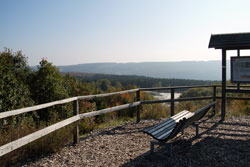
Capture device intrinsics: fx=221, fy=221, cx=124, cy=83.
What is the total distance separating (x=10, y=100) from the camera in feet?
19.8

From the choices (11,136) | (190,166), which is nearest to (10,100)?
(11,136)

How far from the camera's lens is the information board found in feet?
21.3

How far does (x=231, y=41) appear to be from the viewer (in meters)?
6.61

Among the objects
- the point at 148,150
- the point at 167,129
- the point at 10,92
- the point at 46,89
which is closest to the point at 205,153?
the point at 167,129

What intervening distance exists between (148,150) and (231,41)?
4.23 metres

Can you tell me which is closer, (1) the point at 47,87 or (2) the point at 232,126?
(2) the point at 232,126

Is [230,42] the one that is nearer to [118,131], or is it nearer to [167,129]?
[167,129]

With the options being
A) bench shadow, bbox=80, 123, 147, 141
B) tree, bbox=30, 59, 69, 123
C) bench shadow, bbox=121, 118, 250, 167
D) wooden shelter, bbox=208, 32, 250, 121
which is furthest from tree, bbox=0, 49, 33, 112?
wooden shelter, bbox=208, 32, 250, 121

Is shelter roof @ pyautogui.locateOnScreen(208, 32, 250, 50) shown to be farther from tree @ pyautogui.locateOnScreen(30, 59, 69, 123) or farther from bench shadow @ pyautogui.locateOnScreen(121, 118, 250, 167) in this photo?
tree @ pyautogui.locateOnScreen(30, 59, 69, 123)

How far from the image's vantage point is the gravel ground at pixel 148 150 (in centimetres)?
408

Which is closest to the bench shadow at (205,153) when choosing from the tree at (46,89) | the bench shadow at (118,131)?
the bench shadow at (118,131)

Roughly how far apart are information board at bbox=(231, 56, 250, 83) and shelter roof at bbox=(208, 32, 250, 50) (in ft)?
1.21

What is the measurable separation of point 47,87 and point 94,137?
3819mm

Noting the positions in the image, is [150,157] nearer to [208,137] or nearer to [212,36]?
[208,137]
